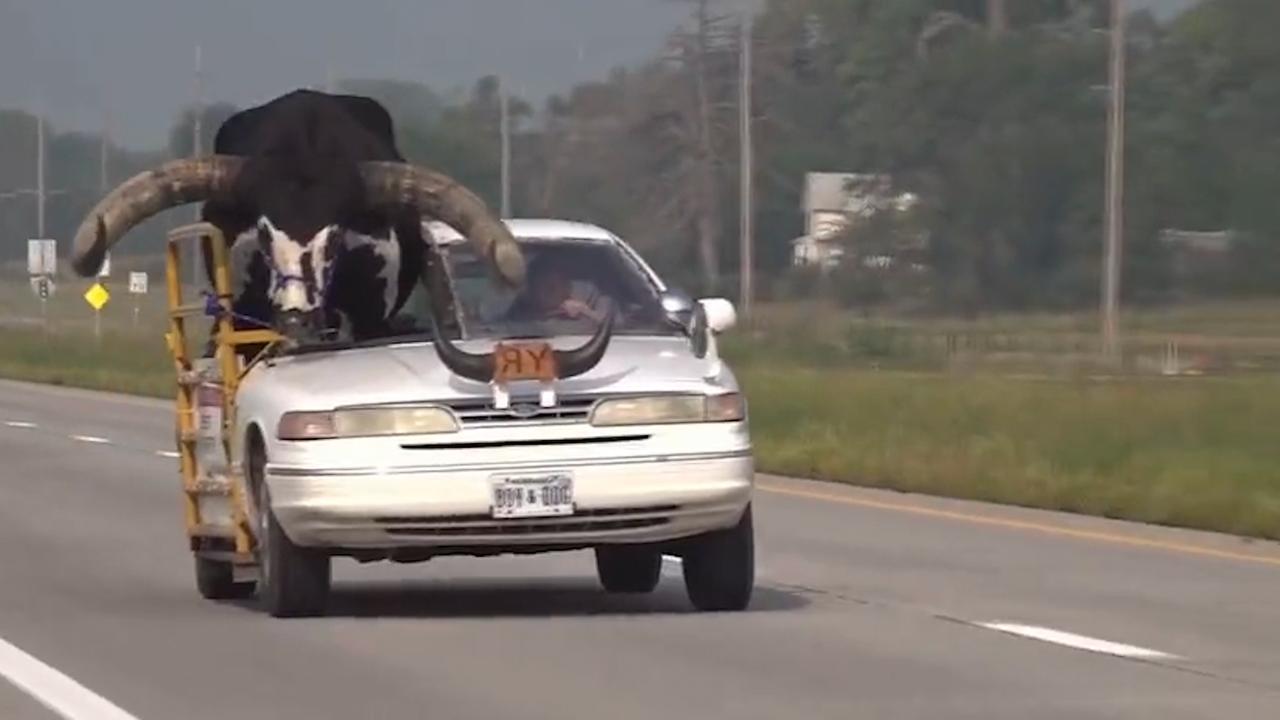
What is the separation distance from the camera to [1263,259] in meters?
90.1

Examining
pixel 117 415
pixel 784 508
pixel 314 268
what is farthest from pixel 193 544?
pixel 117 415

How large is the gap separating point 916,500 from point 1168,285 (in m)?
68.4

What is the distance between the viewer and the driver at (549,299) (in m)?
15.0

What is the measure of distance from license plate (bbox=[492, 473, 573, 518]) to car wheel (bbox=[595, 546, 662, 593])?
2060 mm

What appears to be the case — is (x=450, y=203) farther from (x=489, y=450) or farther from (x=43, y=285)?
(x=43, y=285)

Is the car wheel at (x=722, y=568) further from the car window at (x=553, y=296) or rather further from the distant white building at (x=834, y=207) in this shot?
the distant white building at (x=834, y=207)

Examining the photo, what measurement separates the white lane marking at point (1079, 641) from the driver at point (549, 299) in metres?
2.37

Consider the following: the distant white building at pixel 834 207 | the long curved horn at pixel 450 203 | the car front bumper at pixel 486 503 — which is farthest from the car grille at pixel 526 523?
the distant white building at pixel 834 207

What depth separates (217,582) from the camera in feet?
52.4

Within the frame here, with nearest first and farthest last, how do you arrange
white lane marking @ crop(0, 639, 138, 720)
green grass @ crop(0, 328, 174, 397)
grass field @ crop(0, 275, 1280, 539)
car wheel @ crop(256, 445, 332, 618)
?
1. white lane marking @ crop(0, 639, 138, 720)
2. car wheel @ crop(256, 445, 332, 618)
3. grass field @ crop(0, 275, 1280, 539)
4. green grass @ crop(0, 328, 174, 397)

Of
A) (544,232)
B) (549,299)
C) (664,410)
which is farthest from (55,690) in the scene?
(544,232)

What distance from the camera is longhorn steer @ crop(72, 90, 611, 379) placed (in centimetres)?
1456

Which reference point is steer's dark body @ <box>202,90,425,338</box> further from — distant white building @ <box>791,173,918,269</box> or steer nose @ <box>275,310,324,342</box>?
distant white building @ <box>791,173,918,269</box>

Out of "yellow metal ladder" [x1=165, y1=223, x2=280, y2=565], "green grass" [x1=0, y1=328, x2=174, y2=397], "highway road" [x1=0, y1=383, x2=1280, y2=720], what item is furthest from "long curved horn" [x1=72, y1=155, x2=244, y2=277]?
"green grass" [x1=0, y1=328, x2=174, y2=397]
